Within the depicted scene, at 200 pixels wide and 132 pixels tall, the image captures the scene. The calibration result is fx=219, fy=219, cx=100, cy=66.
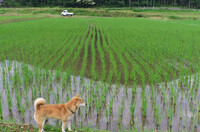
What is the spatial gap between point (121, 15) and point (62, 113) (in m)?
57.1

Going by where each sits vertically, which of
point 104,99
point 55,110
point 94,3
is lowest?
point 104,99

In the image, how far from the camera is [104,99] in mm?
6371

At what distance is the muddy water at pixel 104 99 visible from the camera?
5246 millimetres

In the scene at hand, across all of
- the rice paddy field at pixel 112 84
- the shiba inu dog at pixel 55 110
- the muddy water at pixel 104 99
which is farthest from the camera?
the rice paddy field at pixel 112 84

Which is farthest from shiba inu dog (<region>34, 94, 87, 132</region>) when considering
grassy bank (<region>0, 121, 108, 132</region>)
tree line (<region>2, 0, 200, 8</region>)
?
tree line (<region>2, 0, 200, 8</region>)

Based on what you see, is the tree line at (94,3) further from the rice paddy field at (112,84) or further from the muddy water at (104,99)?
the muddy water at (104,99)

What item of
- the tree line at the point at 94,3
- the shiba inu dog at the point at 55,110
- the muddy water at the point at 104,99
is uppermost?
the tree line at the point at 94,3

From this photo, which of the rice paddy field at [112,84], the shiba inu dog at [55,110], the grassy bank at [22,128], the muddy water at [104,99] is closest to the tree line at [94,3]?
the rice paddy field at [112,84]

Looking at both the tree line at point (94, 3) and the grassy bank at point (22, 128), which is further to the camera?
the tree line at point (94, 3)

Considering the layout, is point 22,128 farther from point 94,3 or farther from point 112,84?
point 94,3

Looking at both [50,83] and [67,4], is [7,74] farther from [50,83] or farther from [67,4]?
[67,4]

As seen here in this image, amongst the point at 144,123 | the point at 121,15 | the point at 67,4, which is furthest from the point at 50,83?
the point at 67,4

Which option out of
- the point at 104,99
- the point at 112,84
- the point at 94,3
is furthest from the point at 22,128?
the point at 94,3

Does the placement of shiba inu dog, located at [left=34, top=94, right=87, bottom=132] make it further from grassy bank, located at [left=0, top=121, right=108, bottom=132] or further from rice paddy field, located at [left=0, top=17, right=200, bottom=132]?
rice paddy field, located at [left=0, top=17, right=200, bottom=132]
